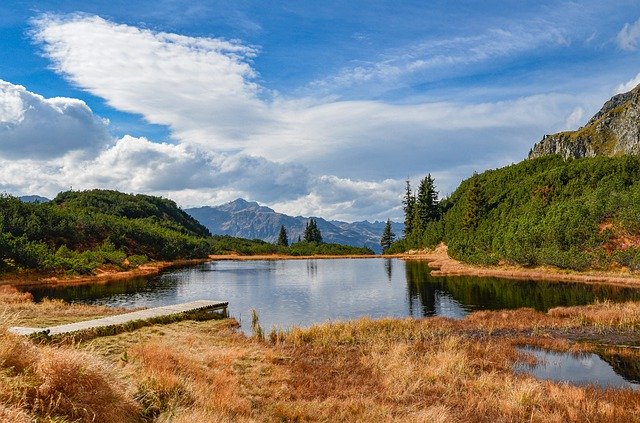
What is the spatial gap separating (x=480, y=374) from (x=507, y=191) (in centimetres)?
11216

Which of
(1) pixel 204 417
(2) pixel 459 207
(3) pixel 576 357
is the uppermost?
(2) pixel 459 207

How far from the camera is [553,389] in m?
17.9

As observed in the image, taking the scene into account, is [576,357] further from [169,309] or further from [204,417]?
[169,309]

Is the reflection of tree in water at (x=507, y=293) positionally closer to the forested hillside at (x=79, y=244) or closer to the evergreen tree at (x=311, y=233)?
the forested hillside at (x=79, y=244)

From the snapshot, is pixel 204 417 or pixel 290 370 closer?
pixel 204 417

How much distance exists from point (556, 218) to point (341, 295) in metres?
46.4

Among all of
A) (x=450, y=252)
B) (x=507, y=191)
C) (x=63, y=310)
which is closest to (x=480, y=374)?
(x=63, y=310)

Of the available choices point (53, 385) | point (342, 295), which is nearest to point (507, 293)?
point (342, 295)

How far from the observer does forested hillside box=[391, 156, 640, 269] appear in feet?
226

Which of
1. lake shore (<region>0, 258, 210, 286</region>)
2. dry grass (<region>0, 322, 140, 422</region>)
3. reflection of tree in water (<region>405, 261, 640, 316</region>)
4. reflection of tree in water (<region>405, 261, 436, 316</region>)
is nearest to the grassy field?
dry grass (<region>0, 322, 140, 422</region>)

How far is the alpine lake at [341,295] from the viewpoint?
42312 mm

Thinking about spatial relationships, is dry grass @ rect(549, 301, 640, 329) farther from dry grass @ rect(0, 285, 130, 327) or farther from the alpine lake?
dry grass @ rect(0, 285, 130, 327)

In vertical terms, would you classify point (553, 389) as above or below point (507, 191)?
below

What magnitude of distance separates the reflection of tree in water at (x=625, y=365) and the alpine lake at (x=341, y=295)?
48.2 ft
